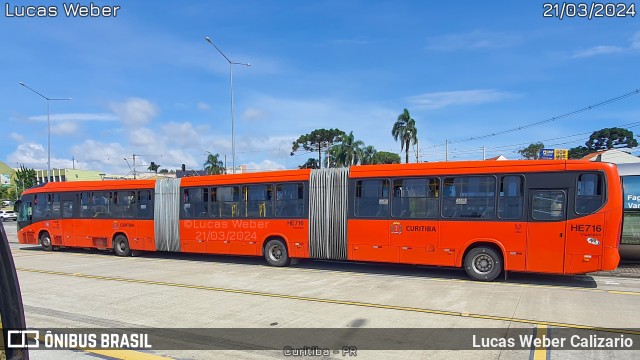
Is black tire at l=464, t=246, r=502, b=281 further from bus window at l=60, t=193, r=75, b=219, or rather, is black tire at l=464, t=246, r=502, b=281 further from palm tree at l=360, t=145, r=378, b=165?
palm tree at l=360, t=145, r=378, b=165

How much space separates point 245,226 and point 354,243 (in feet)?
12.8

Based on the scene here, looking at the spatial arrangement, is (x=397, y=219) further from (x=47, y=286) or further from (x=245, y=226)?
(x=47, y=286)

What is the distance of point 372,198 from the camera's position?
1178 centimetres

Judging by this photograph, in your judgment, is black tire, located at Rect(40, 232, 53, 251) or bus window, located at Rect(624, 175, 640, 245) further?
black tire, located at Rect(40, 232, 53, 251)

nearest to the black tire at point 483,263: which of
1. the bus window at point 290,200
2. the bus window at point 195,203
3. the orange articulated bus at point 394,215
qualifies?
the orange articulated bus at point 394,215

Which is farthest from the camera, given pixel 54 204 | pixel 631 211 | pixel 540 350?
pixel 54 204

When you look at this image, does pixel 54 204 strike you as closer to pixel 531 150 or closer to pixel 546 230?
pixel 546 230

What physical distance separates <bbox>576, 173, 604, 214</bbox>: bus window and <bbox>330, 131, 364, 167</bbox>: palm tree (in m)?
45.0

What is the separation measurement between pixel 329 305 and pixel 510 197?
5316 millimetres

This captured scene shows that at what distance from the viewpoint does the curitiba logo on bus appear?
11273mm

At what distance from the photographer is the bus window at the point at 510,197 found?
10039mm

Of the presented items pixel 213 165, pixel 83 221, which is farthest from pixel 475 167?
pixel 213 165

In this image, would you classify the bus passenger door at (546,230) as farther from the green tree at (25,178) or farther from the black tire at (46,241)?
the green tree at (25,178)

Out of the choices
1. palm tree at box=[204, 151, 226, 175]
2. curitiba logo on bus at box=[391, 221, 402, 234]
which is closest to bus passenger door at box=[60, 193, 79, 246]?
curitiba logo on bus at box=[391, 221, 402, 234]
